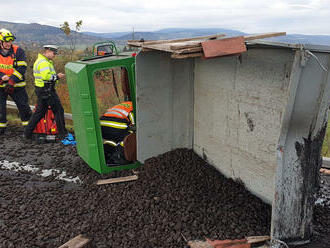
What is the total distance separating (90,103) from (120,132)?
0.67 metres

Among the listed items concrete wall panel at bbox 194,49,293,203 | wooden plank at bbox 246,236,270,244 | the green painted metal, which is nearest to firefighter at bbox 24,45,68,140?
the green painted metal

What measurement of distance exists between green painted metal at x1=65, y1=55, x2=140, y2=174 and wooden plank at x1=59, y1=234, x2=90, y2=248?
59.8 inches

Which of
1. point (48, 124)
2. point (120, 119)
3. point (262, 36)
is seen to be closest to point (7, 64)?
point (48, 124)

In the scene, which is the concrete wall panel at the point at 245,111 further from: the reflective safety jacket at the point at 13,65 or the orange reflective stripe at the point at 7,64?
the orange reflective stripe at the point at 7,64

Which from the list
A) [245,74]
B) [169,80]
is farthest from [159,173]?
[245,74]

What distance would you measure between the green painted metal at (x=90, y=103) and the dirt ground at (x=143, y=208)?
0.30 meters

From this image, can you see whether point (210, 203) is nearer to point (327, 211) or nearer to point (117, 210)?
point (117, 210)

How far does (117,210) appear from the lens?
3.54m

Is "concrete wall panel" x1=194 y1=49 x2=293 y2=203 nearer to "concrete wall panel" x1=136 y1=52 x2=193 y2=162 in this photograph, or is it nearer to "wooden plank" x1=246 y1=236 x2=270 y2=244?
"concrete wall panel" x1=136 y1=52 x2=193 y2=162

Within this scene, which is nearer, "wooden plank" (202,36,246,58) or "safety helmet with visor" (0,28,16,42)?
"wooden plank" (202,36,246,58)

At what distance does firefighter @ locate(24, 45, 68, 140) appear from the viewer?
19.4ft

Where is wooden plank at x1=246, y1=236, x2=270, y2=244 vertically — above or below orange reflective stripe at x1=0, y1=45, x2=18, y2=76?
below

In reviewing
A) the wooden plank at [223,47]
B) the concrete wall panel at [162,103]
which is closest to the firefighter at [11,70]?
the concrete wall panel at [162,103]

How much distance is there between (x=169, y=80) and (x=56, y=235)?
2494 mm
